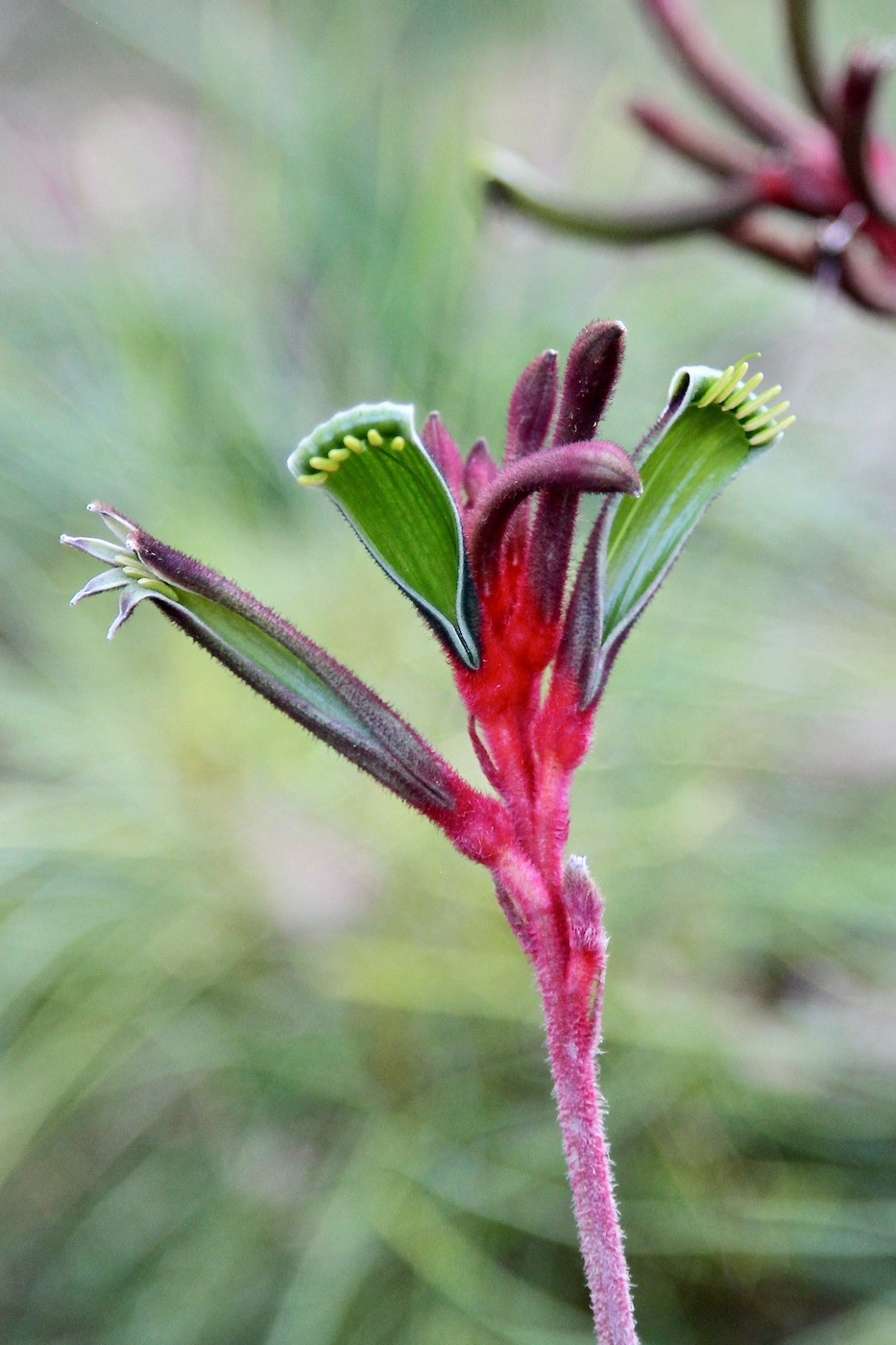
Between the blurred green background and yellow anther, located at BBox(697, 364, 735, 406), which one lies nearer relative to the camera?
yellow anther, located at BBox(697, 364, 735, 406)

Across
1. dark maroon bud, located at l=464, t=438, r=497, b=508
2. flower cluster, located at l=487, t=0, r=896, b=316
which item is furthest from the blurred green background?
dark maroon bud, located at l=464, t=438, r=497, b=508

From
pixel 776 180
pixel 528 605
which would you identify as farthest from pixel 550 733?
pixel 776 180

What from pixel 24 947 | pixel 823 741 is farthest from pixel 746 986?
pixel 24 947

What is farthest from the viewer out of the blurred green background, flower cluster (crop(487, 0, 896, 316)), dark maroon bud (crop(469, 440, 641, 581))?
the blurred green background

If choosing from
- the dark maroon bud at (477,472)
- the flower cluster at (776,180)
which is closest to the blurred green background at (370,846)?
the flower cluster at (776,180)

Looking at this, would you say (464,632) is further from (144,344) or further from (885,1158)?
(144,344)

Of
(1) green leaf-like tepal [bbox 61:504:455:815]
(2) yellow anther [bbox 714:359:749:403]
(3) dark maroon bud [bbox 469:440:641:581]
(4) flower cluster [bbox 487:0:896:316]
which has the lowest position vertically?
(1) green leaf-like tepal [bbox 61:504:455:815]

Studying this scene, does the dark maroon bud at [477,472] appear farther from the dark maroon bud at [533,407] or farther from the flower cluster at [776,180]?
the flower cluster at [776,180]

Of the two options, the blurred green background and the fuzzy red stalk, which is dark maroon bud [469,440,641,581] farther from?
the blurred green background
